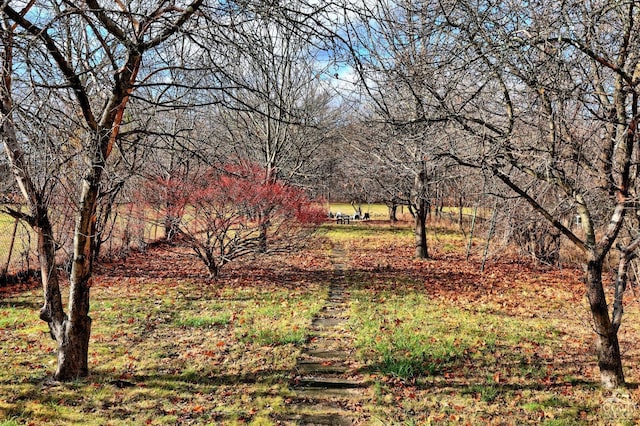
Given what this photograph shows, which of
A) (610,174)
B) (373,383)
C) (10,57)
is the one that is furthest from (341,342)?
(10,57)

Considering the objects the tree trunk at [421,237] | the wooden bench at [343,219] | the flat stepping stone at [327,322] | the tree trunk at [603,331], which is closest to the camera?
the tree trunk at [603,331]

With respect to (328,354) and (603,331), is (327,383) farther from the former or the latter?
(603,331)

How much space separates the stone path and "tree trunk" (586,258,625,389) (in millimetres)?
2486

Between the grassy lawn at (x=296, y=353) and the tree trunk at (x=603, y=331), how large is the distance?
0.17 meters

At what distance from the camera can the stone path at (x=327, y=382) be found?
387cm

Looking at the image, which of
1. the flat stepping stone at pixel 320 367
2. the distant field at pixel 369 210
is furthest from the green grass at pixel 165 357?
the distant field at pixel 369 210

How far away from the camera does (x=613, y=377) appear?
4.39 metres

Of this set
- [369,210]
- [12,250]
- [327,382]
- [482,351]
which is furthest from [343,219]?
[327,382]

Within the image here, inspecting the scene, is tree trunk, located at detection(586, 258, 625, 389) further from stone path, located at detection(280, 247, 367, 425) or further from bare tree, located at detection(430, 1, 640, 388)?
stone path, located at detection(280, 247, 367, 425)

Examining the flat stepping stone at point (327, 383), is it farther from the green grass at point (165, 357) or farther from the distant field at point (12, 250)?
the distant field at point (12, 250)

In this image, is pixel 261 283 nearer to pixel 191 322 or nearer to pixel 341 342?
pixel 191 322

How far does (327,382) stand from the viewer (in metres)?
4.57

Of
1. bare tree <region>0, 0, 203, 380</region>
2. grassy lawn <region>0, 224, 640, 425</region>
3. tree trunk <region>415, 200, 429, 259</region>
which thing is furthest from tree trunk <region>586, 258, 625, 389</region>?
tree trunk <region>415, 200, 429, 259</region>

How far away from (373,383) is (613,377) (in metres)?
2.46
